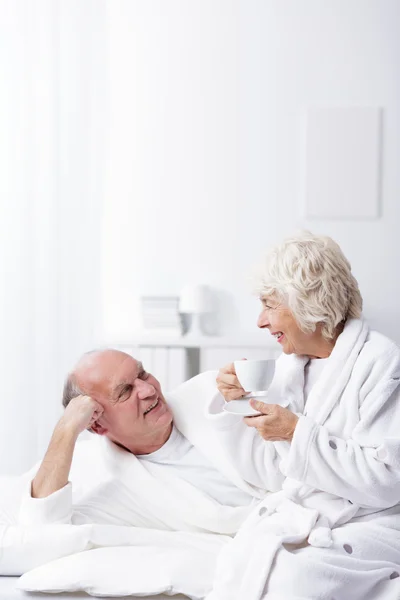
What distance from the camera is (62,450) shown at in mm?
2129

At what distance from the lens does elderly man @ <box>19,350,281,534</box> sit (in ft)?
7.06

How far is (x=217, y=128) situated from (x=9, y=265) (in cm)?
138

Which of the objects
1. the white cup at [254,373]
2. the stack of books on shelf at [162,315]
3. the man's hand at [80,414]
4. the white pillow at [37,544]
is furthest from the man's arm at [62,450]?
the stack of books on shelf at [162,315]

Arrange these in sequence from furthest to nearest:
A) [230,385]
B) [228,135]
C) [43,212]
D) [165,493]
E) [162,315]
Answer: [228,135] < [162,315] < [43,212] < [165,493] < [230,385]

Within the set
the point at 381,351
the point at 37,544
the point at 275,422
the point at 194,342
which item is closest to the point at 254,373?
the point at 275,422

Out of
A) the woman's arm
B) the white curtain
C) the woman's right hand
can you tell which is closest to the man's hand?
the woman's right hand

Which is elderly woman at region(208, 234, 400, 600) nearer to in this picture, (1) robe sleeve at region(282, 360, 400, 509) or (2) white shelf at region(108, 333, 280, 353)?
(1) robe sleeve at region(282, 360, 400, 509)

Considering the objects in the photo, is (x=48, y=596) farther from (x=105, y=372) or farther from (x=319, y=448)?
(x=319, y=448)

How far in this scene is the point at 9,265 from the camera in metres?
3.69

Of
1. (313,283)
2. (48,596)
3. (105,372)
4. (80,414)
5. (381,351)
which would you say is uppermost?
(313,283)

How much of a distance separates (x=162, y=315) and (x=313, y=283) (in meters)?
2.08

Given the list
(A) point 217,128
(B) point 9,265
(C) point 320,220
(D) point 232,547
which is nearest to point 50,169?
(B) point 9,265

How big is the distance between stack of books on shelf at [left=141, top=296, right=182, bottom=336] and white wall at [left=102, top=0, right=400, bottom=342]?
0.16 meters

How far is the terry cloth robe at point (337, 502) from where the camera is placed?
177 cm
